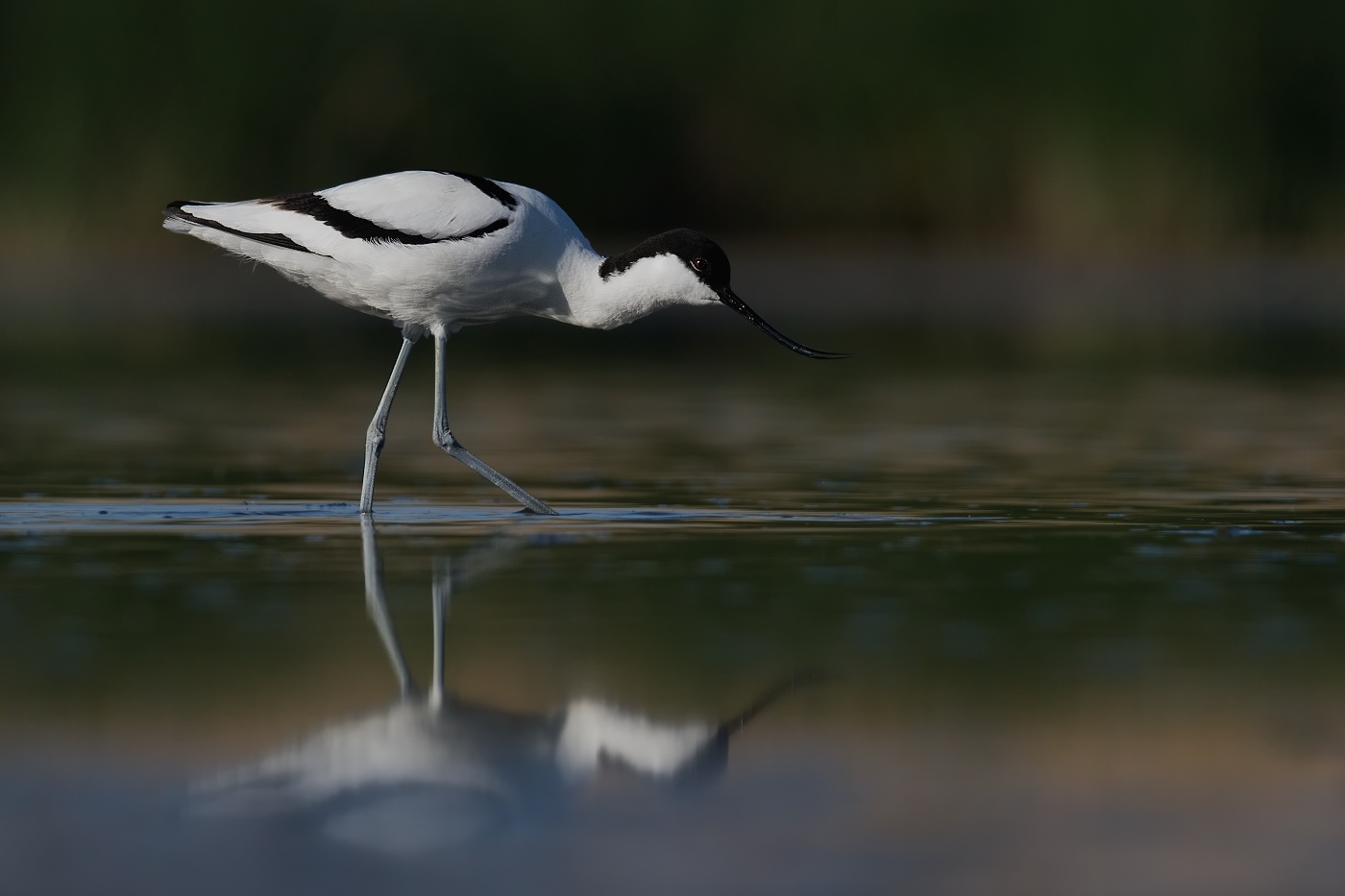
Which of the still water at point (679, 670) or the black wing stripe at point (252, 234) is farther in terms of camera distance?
the black wing stripe at point (252, 234)

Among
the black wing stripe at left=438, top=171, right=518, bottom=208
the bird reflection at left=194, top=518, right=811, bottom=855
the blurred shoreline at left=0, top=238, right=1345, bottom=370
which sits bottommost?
the bird reflection at left=194, top=518, right=811, bottom=855

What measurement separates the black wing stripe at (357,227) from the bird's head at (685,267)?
468 mm

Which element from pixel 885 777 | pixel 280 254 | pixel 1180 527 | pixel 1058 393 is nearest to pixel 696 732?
pixel 885 777

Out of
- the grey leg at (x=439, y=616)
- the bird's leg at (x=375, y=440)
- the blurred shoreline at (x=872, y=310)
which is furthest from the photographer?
the blurred shoreline at (x=872, y=310)

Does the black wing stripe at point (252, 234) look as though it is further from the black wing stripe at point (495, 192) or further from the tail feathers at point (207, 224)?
the black wing stripe at point (495, 192)

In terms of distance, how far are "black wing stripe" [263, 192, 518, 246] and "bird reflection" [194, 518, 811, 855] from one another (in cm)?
340

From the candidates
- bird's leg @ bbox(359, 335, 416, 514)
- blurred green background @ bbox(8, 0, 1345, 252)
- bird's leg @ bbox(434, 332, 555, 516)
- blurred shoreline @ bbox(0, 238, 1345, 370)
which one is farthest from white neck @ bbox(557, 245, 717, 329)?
blurred green background @ bbox(8, 0, 1345, 252)

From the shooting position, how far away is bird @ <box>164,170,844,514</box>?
8.26 meters

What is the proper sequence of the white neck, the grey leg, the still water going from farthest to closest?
the white neck
the grey leg
the still water

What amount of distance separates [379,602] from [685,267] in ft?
8.86

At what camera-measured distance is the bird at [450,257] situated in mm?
8258

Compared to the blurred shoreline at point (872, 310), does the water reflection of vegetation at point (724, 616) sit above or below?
below

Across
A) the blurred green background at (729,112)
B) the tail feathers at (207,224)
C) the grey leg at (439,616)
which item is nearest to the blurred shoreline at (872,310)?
the blurred green background at (729,112)

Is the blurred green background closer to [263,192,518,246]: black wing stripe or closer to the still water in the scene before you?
the still water
